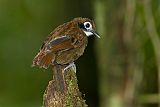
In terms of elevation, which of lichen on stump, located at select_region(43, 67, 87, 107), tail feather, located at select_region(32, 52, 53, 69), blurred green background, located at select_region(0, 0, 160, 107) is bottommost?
lichen on stump, located at select_region(43, 67, 87, 107)

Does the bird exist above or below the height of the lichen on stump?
above

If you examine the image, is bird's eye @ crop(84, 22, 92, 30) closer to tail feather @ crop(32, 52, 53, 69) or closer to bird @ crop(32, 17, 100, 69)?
bird @ crop(32, 17, 100, 69)

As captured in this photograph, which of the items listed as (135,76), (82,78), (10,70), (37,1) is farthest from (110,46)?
(10,70)

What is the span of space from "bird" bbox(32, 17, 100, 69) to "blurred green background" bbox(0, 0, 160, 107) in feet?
10.0

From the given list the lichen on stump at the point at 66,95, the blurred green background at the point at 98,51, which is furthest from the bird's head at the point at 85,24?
the blurred green background at the point at 98,51

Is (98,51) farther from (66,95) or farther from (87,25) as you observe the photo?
(66,95)

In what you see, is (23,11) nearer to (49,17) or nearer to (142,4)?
(49,17)

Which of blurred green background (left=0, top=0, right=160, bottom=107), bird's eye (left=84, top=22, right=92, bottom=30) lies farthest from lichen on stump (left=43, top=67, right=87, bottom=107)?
blurred green background (left=0, top=0, right=160, bottom=107)

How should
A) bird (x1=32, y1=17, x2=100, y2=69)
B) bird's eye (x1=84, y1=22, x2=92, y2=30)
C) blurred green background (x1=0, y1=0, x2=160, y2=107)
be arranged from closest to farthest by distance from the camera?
bird (x1=32, y1=17, x2=100, y2=69)
bird's eye (x1=84, y1=22, x2=92, y2=30)
blurred green background (x1=0, y1=0, x2=160, y2=107)

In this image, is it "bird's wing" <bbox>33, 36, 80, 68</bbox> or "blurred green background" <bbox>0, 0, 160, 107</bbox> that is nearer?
"bird's wing" <bbox>33, 36, 80, 68</bbox>

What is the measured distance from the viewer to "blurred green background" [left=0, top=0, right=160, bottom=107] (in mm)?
7238

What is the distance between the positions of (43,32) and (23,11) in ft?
1.50

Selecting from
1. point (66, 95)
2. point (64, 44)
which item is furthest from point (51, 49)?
point (66, 95)

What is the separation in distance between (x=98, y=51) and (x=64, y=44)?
4.69 m
